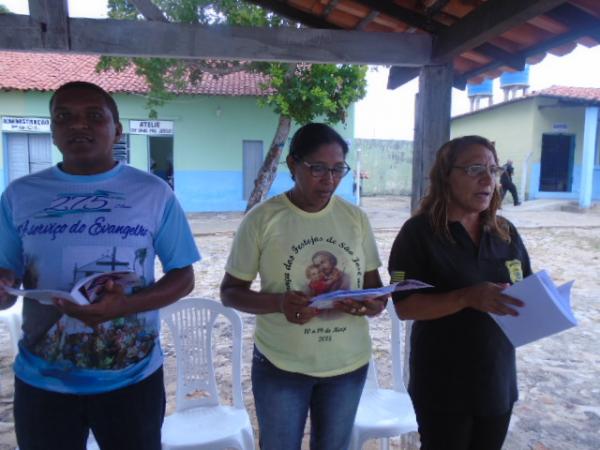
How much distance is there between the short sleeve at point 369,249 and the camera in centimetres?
204

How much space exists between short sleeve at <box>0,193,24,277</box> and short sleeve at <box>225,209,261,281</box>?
0.76m

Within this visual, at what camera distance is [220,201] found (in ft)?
53.0

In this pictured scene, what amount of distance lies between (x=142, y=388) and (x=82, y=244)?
555mm

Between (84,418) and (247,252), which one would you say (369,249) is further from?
(84,418)

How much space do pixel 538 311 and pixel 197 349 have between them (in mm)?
1844

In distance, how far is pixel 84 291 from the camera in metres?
1.54

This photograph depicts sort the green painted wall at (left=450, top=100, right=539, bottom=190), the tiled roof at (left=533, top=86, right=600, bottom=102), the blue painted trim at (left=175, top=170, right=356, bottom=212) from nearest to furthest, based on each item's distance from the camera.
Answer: the blue painted trim at (left=175, top=170, right=356, bottom=212) < the tiled roof at (left=533, top=86, right=600, bottom=102) < the green painted wall at (left=450, top=100, right=539, bottom=190)

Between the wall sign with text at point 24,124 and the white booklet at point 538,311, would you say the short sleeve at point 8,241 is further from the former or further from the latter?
the wall sign with text at point 24,124

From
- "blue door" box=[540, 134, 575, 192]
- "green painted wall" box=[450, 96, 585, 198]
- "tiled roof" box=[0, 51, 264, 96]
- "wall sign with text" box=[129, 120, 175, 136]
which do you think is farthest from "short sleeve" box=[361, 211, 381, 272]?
"blue door" box=[540, 134, 575, 192]

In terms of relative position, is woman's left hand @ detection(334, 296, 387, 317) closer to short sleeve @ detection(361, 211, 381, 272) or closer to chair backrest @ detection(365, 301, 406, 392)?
short sleeve @ detection(361, 211, 381, 272)

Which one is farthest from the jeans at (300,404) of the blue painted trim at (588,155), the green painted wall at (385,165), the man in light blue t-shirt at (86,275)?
the green painted wall at (385,165)

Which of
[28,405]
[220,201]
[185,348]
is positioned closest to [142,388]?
[28,405]

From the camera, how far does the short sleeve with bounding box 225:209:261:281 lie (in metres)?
1.93

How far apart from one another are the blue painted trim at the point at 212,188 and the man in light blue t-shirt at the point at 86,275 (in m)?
14.0
